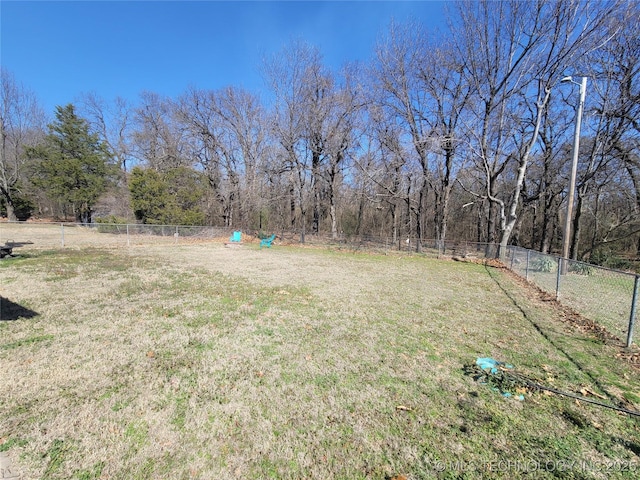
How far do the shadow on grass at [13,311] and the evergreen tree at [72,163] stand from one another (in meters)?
29.2

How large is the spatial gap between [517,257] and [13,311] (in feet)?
53.6

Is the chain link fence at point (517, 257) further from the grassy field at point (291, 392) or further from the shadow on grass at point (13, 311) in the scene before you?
the shadow on grass at point (13, 311)

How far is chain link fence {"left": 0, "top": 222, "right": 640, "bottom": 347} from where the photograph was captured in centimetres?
629

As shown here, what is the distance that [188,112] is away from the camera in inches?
1040

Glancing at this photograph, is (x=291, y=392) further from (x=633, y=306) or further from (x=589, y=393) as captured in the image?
(x=633, y=306)

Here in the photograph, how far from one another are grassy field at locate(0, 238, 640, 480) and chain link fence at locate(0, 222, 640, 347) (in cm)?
176

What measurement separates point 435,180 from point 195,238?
19875 millimetres

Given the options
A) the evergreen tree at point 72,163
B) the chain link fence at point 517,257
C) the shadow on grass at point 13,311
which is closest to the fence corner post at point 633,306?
the chain link fence at point 517,257

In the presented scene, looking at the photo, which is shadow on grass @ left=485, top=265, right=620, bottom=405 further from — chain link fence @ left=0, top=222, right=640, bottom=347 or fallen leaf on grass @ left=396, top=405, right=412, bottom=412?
fallen leaf on grass @ left=396, top=405, right=412, bottom=412

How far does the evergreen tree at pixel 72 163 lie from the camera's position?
26698mm

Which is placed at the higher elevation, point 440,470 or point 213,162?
point 213,162

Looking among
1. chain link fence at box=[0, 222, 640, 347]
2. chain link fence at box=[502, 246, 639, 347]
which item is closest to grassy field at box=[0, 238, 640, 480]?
chain link fence at box=[502, 246, 639, 347]

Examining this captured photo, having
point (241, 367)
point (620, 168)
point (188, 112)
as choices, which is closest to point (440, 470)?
point (241, 367)

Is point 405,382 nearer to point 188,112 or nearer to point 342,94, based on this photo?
point 342,94
